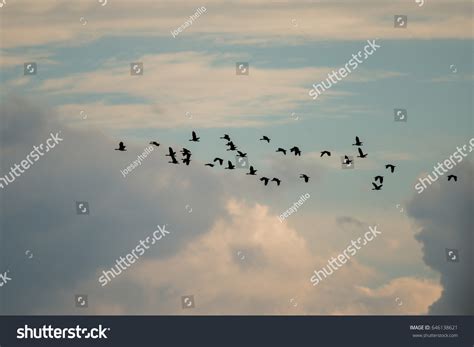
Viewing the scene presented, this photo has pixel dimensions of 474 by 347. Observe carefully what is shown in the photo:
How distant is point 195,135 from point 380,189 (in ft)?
43.5

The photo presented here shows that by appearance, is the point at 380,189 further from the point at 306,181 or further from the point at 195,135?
the point at 195,135

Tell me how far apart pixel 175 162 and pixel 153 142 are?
1.92 m

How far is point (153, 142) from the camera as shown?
357 feet

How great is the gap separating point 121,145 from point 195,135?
4.80 meters

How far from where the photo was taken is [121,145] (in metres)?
107
